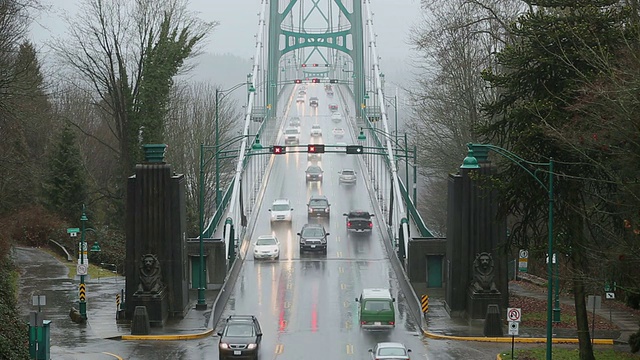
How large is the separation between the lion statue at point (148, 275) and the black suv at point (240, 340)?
22.6ft

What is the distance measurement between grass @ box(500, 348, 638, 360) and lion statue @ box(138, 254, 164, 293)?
14126 millimetres

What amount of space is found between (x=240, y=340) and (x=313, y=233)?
28.0 metres

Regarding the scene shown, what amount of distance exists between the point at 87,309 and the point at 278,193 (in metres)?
39.0

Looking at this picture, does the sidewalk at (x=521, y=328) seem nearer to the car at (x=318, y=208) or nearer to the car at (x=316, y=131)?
the car at (x=318, y=208)

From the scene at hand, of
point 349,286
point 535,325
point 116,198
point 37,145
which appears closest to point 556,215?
point 535,325

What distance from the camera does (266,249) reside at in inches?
2389

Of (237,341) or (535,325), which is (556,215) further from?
(237,341)

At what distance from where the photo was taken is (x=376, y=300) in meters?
42.8

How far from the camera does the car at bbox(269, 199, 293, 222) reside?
72625mm

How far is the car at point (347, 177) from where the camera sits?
293 ft

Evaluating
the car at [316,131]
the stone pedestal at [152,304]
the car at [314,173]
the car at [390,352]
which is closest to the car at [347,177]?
the car at [314,173]

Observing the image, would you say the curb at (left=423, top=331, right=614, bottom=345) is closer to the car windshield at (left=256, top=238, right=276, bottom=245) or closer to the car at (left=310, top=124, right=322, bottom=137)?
the car windshield at (left=256, top=238, right=276, bottom=245)

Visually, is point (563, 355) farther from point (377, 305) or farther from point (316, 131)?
point (316, 131)

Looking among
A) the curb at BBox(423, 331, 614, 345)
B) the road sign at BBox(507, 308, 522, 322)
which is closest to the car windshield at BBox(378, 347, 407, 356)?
the road sign at BBox(507, 308, 522, 322)
